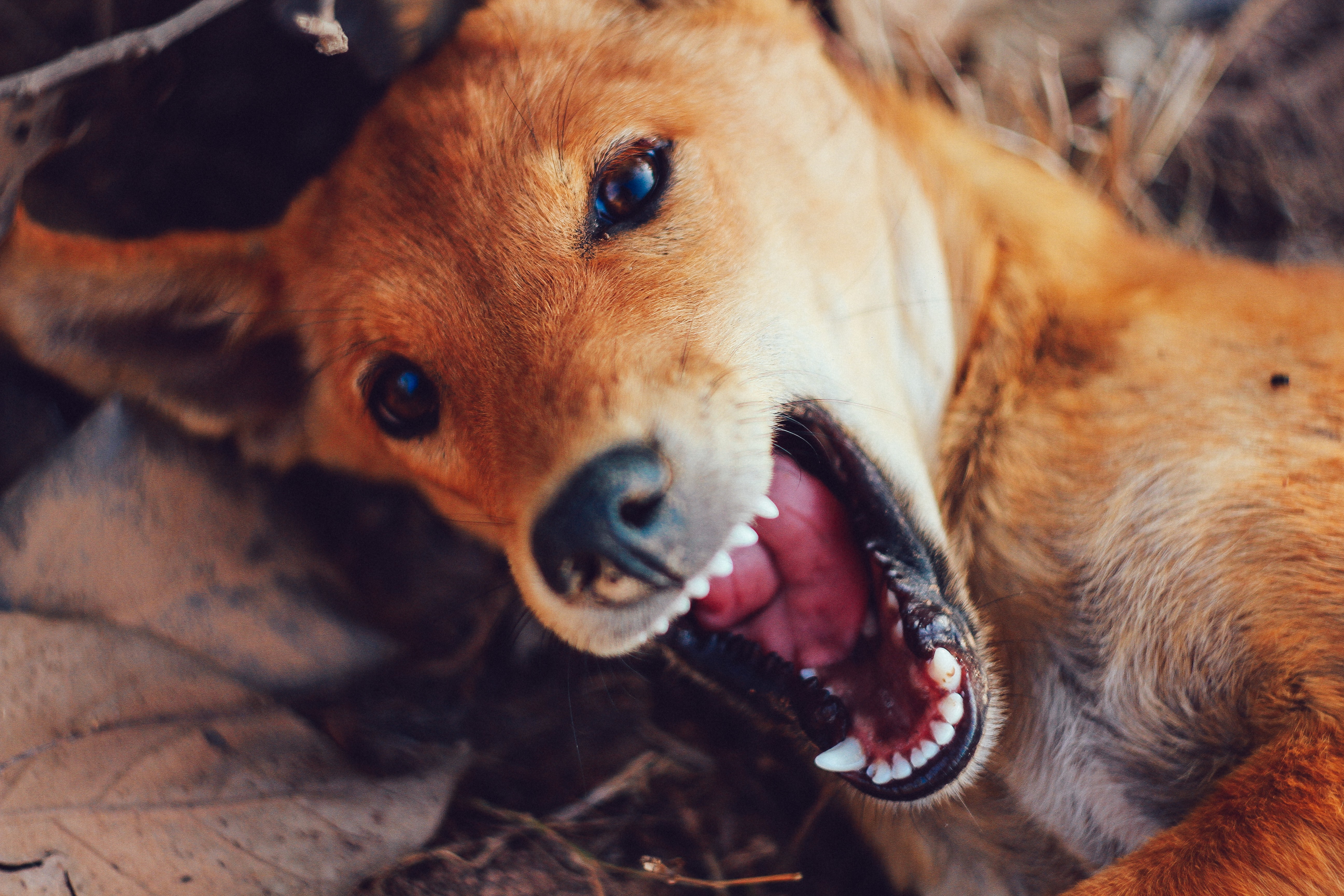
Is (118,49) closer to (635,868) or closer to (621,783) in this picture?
(621,783)

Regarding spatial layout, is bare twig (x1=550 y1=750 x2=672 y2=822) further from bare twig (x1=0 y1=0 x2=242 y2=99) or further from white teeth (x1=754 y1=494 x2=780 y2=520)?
bare twig (x1=0 y1=0 x2=242 y2=99)

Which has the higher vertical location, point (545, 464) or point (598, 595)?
point (545, 464)

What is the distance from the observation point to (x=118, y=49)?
2.03m

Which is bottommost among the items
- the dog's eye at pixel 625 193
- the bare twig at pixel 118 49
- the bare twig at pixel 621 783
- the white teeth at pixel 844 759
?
the bare twig at pixel 621 783

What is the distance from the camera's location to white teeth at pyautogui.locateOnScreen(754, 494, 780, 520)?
5.97 feet

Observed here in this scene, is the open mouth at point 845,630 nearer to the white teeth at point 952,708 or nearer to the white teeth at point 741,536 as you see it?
the white teeth at point 952,708

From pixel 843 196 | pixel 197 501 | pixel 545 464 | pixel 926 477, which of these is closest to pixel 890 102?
pixel 843 196

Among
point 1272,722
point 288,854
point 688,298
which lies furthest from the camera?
point 288,854

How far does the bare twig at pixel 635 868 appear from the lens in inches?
90.7

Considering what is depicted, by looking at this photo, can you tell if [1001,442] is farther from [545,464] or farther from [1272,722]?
[545,464]

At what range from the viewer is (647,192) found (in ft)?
6.70

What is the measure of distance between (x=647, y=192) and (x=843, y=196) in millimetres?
522

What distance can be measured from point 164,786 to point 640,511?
135 cm

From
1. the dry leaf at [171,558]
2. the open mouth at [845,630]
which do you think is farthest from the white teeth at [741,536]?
the dry leaf at [171,558]
